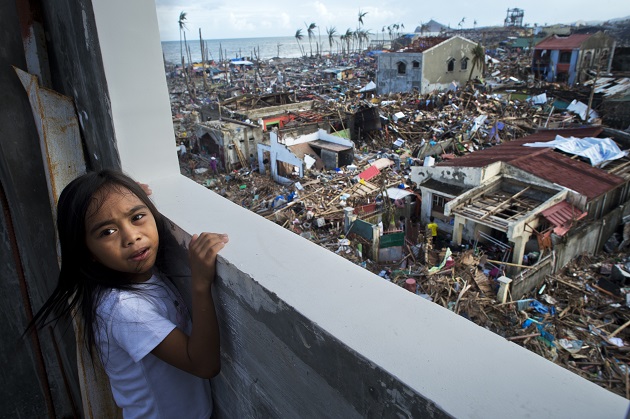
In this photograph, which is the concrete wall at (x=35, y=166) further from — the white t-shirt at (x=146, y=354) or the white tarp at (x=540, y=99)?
the white tarp at (x=540, y=99)

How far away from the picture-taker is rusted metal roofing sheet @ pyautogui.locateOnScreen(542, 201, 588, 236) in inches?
458

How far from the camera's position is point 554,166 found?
14.0 m

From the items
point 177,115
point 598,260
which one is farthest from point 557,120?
point 177,115

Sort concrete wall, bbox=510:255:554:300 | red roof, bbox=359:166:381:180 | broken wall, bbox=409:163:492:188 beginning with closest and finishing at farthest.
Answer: concrete wall, bbox=510:255:554:300 → broken wall, bbox=409:163:492:188 → red roof, bbox=359:166:381:180

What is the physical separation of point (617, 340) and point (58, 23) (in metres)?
11.6

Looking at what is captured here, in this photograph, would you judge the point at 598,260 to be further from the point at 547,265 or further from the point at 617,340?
the point at 617,340

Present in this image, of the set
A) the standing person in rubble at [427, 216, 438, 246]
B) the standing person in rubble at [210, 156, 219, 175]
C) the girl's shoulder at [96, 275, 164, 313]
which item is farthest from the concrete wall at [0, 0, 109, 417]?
the standing person in rubble at [210, 156, 219, 175]

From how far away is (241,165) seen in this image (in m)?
20.1

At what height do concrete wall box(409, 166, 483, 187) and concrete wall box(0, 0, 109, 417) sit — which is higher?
concrete wall box(0, 0, 109, 417)

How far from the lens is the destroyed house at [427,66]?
2870 centimetres

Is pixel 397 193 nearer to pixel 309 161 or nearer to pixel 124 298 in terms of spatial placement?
pixel 309 161

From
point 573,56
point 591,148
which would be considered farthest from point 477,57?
point 591,148

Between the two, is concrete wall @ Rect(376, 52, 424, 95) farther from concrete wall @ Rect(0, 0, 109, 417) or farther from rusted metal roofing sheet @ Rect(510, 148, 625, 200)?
concrete wall @ Rect(0, 0, 109, 417)

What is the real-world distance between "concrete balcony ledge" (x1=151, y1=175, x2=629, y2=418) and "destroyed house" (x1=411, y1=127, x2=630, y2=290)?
11077mm
